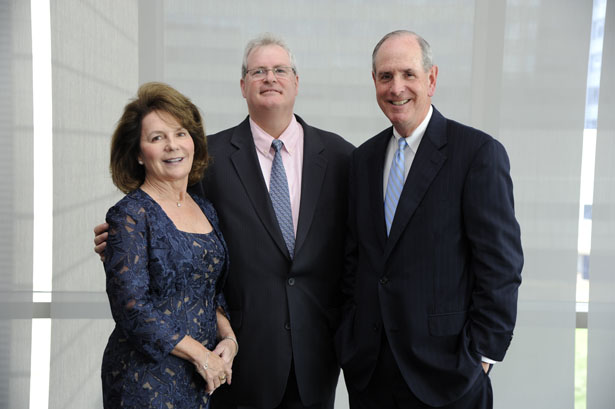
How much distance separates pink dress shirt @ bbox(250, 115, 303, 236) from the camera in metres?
2.10

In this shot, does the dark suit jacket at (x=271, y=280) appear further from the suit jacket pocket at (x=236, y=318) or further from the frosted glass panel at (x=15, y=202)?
the frosted glass panel at (x=15, y=202)

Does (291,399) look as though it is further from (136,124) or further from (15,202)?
(15,202)

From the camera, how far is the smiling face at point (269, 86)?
6.72 ft

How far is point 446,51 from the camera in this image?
3.22m

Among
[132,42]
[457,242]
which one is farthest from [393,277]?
[132,42]

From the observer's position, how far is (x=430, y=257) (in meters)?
1.74

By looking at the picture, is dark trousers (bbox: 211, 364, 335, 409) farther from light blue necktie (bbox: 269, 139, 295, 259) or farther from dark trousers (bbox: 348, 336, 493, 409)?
light blue necktie (bbox: 269, 139, 295, 259)

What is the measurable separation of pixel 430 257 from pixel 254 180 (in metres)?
0.72

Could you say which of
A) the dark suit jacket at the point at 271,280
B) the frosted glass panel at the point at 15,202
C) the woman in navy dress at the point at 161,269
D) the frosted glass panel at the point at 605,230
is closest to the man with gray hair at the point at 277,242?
the dark suit jacket at the point at 271,280

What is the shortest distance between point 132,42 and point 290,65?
146 cm

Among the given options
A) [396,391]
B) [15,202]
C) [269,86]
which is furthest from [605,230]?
[15,202]

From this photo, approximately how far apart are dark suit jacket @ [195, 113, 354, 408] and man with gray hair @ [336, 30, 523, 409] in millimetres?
217

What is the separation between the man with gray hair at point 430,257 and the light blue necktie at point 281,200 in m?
0.29

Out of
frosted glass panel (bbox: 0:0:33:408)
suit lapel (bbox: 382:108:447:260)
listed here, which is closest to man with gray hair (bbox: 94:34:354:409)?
suit lapel (bbox: 382:108:447:260)
